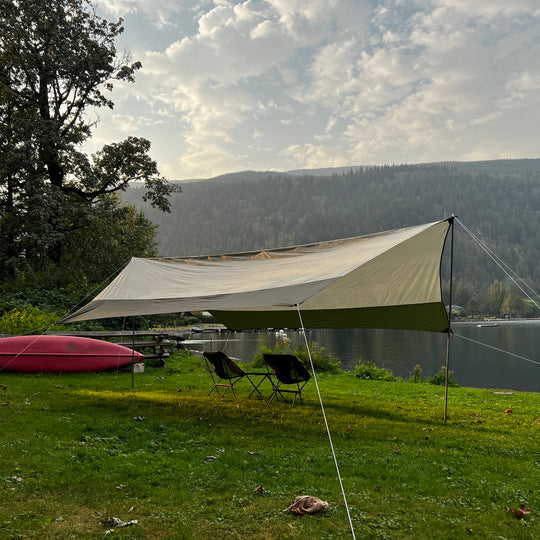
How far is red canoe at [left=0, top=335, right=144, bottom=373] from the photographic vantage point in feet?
27.2

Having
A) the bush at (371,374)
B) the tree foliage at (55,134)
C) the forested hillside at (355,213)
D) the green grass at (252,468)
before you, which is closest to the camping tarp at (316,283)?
the green grass at (252,468)

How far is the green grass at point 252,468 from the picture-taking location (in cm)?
268

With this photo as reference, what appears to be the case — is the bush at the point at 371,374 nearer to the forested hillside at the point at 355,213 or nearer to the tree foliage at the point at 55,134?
the tree foliage at the point at 55,134

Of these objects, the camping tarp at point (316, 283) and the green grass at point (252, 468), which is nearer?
the green grass at point (252, 468)

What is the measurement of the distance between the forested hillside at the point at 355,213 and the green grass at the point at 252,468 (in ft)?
391

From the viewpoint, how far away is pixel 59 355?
8680mm

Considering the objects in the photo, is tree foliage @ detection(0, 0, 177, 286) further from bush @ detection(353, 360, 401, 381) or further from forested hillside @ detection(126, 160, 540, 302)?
forested hillside @ detection(126, 160, 540, 302)

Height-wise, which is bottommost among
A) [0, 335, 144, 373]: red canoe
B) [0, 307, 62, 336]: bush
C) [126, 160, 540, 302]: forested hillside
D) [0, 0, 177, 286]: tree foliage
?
[0, 335, 144, 373]: red canoe

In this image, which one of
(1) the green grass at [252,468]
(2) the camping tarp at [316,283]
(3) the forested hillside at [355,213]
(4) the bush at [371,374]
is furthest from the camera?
(3) the forested hillside at [355,213]

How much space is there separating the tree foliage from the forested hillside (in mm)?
105972

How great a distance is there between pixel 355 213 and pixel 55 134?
516 feet

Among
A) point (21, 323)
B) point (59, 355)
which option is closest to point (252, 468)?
point (59, 355)

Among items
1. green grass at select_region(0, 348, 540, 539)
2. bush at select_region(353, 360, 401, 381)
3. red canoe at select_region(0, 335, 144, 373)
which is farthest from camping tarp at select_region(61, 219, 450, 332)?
bush at select_region(353, 360, 401, 381)

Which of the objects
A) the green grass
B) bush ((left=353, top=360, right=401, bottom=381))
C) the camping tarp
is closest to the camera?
the green grass
